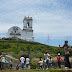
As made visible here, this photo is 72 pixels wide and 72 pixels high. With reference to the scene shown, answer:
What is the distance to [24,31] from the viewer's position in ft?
198

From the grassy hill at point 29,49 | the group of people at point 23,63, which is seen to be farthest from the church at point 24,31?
the group of people at point 23,63

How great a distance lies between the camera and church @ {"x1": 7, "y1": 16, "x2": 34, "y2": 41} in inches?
2323

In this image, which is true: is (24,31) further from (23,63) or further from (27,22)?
(23,63)

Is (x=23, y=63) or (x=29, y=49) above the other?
(x=29, y=49)

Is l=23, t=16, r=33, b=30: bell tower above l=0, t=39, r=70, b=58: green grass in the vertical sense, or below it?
above

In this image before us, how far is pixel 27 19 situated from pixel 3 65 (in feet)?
156

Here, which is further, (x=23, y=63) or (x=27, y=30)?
(x=27, y=30)

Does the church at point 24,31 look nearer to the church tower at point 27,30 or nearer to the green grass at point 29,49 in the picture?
the church tower at point 27,30

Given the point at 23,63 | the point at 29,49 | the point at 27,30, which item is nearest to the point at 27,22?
the point at 27,30

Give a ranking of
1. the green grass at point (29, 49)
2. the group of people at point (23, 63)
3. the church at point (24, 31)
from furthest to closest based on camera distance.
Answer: the church at point (24, 31)
the green grass at point (29, 49)
the group of people at point (23, 63)

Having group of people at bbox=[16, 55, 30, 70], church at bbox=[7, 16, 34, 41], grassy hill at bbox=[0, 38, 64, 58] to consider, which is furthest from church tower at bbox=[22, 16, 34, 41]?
group of people at bbox=[16, 55, 30, 70]

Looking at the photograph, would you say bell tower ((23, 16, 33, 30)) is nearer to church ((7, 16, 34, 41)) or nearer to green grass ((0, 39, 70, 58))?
church ((7, 16, 34, 41))

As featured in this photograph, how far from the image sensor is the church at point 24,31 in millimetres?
59000

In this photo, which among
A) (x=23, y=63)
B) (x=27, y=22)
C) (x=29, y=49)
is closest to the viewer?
(x=23, y=63)
